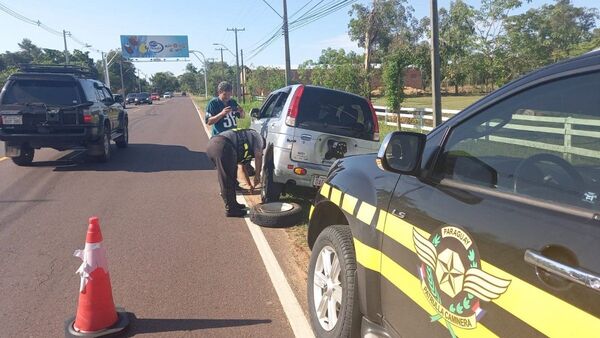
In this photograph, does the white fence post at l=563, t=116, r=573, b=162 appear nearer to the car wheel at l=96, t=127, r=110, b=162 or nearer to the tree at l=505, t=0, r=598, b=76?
the car wheel at l=96, t=127, r=110, b=162

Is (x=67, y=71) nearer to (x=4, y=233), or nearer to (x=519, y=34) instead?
(x=4, y=233)

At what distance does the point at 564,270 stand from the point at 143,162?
11.6 meters

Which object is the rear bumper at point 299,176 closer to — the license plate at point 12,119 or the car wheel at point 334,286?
the car wheel at point 334,286

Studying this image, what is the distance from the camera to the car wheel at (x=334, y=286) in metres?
3.03

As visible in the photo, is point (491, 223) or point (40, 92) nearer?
point (491, 223)

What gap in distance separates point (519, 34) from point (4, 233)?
118 ft

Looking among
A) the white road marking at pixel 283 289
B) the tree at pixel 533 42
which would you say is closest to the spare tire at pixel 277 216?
the white road marking at pixel 283 289

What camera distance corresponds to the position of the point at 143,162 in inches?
481

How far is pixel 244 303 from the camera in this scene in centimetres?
420

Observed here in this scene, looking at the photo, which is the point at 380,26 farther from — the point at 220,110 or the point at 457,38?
the point at 220,110

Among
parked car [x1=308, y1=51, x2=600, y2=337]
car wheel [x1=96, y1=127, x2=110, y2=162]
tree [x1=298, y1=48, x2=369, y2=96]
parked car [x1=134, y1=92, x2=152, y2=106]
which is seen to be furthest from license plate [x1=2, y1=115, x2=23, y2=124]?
parked car [x1=134, y1=92, x2=152, y2=106]

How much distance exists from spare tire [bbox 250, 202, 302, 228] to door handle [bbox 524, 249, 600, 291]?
16.0ft

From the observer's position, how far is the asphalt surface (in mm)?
3904

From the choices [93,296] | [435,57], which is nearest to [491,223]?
[93,296]
